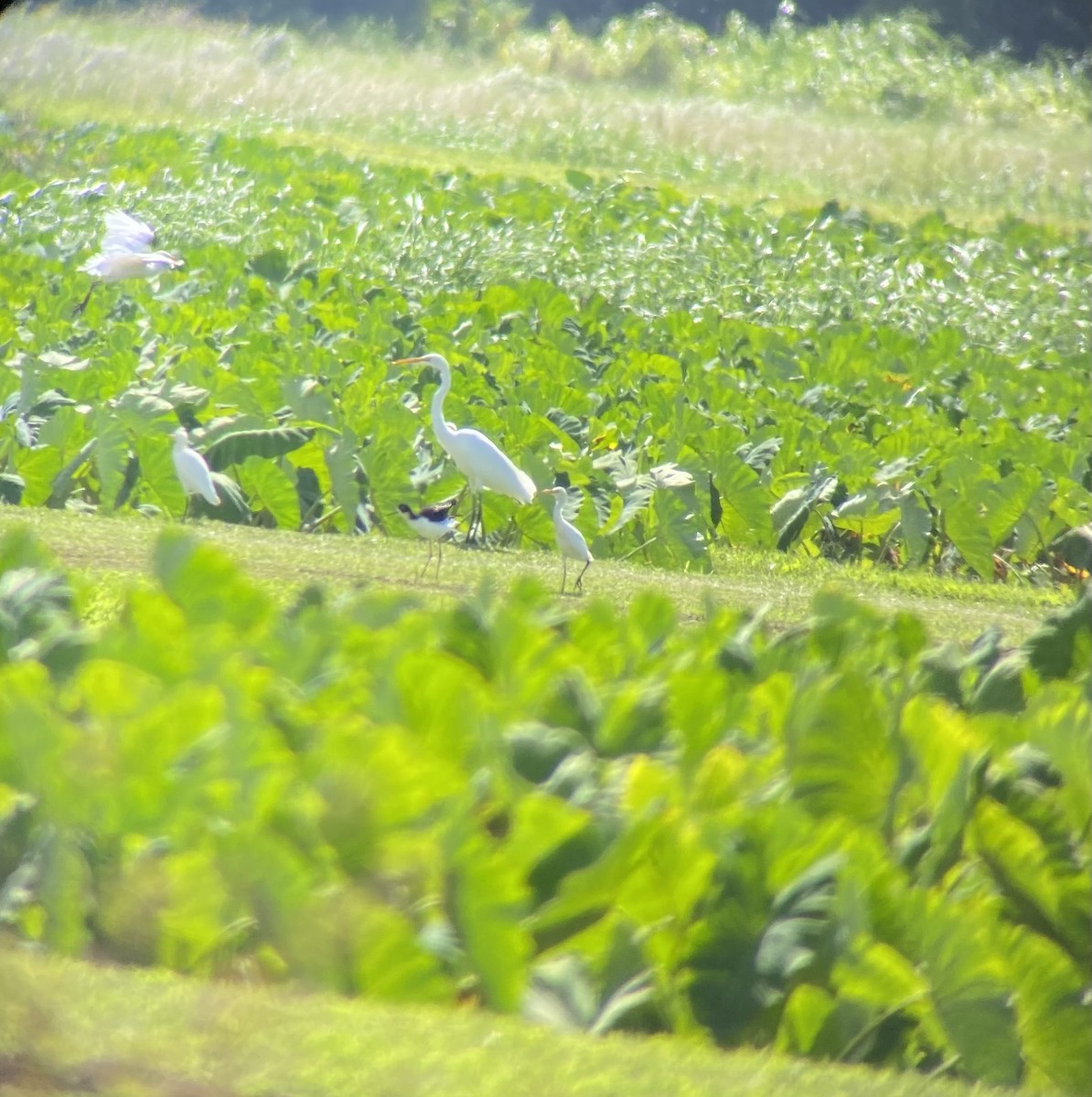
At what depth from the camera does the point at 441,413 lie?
328 inches

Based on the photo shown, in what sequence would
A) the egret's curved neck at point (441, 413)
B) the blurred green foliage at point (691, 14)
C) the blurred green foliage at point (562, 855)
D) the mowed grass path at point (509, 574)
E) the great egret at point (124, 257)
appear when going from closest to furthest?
the blurred green foliage at point (562, 855)
the mowed grass path at point (509, 574)
the egret's curved neck at point (441, 413)
the blurred green foliage at point (691, 14)
the great egret at point (124, 257)

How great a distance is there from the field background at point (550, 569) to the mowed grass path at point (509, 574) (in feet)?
0.16

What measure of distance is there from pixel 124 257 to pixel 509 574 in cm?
462

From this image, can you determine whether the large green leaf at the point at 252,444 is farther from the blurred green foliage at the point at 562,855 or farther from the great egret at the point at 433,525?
the blurred green foliage at the point at 562,855

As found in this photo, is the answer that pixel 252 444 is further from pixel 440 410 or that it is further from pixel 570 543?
pixel 570 543

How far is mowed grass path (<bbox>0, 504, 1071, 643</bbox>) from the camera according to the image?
257 inches

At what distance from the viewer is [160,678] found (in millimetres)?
3219

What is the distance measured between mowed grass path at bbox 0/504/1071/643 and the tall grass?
115 inches

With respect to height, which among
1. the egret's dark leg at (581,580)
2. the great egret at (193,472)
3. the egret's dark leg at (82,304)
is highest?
the great egret at (193,472)

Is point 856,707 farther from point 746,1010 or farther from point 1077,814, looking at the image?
point 746,1010

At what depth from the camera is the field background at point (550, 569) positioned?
2.73m

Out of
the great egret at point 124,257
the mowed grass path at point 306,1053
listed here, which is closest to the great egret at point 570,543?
the mowed grass path at point 306,1053

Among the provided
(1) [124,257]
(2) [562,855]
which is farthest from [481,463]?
(2) [562,855]

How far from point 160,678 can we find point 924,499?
6.25 m
